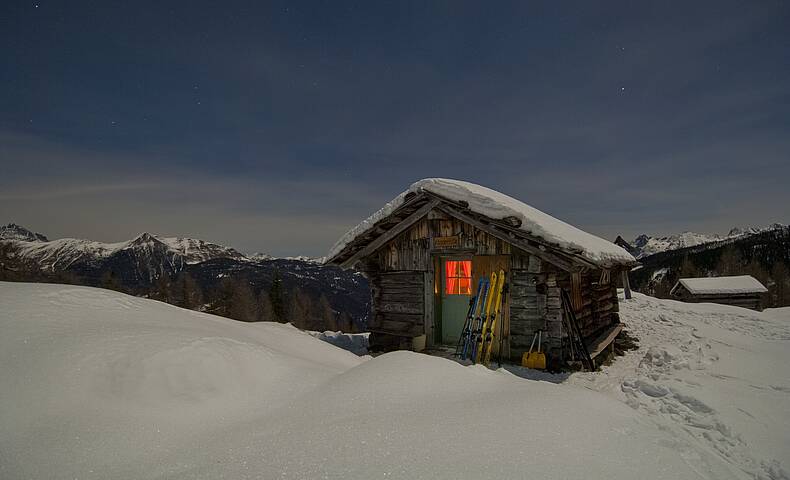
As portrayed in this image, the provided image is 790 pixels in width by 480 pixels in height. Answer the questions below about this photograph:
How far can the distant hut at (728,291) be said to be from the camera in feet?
98.3

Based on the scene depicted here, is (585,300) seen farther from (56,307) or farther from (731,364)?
(56,307)

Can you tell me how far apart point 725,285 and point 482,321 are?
120 feet

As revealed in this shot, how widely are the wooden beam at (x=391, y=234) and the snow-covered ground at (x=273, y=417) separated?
5480 mm

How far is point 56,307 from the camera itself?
11.1 feet

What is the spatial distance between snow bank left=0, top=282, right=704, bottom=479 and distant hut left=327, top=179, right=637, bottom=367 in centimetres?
456

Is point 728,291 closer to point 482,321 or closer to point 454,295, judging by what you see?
point 454,295

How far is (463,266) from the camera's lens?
10414mm

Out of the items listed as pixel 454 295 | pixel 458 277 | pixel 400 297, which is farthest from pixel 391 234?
pixel 454 295

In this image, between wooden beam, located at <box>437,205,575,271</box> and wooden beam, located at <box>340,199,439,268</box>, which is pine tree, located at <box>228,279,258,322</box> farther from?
wooden beam, located at <box>437,205,575,271</box>

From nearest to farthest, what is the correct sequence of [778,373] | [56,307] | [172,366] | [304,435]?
[304,435], [172,366], [56,307], [778,373]

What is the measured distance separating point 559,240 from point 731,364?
15.8ft

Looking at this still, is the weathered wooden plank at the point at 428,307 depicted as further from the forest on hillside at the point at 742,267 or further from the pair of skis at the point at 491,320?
the forest on hillside at the point at 742,267

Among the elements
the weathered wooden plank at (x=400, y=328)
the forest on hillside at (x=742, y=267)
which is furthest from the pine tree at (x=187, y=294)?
the forest on hillside at (x=742, y=267)

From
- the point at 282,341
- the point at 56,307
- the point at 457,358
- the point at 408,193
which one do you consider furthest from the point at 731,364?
the point at 56,307
